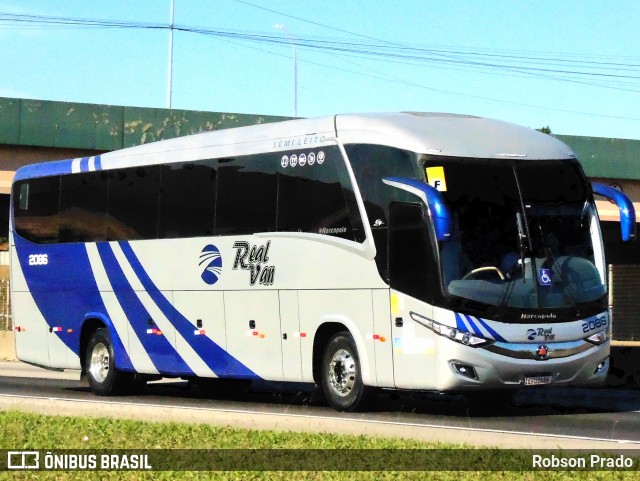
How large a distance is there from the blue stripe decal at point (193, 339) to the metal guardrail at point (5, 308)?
64.8 ft

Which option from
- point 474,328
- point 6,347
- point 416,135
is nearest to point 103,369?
point 416,135

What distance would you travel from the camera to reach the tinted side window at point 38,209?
26.1 metres

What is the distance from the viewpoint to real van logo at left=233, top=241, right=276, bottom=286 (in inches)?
831

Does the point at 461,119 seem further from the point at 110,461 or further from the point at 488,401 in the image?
the point at 110,461

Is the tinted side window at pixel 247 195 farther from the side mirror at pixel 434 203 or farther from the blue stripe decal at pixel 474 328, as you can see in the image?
the blue stripe decal at pixel 474 328

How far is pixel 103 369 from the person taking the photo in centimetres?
2500

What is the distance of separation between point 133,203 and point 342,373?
19.2 ft

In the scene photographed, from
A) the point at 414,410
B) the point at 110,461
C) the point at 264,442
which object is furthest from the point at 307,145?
the point at 110,461

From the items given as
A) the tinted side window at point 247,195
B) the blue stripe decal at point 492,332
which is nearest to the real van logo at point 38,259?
the tinted side window at point 247,195

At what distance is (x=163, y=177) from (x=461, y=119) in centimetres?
570

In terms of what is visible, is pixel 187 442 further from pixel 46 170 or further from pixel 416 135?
pixel 46 170

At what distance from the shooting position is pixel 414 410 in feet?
66.5

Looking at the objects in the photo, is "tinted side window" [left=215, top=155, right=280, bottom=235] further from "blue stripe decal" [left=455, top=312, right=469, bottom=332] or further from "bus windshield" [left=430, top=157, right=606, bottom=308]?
"blue stripe decal" [left=455, top=312, right=469, bottom=332]

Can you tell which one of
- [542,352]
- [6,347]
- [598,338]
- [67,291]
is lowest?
[542,352]
